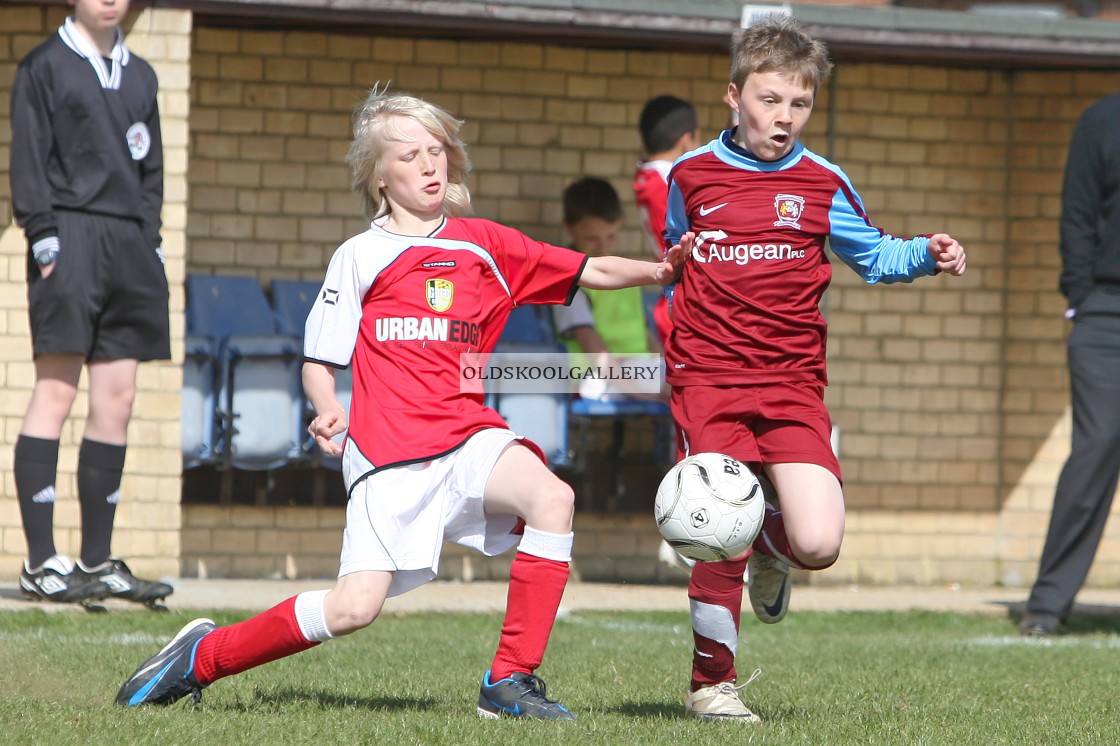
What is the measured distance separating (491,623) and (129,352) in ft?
6.22

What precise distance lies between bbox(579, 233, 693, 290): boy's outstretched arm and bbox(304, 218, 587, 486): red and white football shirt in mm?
330

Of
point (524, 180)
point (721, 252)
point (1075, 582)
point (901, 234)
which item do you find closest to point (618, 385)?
point (524, 180)

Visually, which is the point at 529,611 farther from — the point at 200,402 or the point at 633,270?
the point at 200,402

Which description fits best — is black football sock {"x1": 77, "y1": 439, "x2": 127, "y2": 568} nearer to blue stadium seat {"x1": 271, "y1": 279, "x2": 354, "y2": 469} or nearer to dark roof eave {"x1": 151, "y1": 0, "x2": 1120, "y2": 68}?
blue stadium seat {"x1": 271, "y1": 279, "x2": 354, "y2": 469}

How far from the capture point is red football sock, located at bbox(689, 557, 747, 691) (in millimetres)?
4727

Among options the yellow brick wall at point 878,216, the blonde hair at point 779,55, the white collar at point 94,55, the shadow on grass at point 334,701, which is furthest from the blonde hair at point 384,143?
the yellow brick wall at point 878,216

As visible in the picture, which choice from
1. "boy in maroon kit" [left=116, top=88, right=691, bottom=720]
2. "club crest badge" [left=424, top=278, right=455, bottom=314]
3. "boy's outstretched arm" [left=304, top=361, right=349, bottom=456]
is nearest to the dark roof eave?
"boy in maroon kit" [left=116, top=88, right=691, bottom=720]

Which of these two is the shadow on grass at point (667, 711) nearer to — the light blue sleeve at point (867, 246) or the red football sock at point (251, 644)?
the red football sock at point (251, 644)

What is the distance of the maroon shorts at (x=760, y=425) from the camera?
4.77m

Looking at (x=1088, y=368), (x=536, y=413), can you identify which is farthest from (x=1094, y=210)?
(x=536, y=413)

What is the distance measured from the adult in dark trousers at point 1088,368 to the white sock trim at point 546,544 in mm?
3617

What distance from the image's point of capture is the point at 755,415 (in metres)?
4.80

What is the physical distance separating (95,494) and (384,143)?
2.68 m

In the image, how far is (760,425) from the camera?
4.84m
